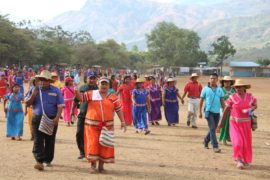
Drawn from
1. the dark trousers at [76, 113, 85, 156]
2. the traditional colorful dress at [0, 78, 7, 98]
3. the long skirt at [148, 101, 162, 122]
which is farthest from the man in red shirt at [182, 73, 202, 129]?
the traditional colorful dress at [0, 78, 7, 98]

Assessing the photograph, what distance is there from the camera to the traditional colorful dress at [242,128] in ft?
26.9

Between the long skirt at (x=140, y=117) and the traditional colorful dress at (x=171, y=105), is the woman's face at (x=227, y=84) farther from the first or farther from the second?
the traditional colorful dress at (x=171, y=105)

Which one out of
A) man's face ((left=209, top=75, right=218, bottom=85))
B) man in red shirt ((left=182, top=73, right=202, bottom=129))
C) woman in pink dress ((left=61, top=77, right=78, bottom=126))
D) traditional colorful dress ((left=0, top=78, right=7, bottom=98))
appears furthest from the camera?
traditional colorful dress ((left=0, top=78, right=7, bottom=98))

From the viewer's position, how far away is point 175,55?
94.8 meters

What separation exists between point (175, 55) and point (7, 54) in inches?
1919

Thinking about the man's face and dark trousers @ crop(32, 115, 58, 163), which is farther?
the man's face

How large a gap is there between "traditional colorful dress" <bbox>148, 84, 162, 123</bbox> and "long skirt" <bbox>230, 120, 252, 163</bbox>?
23.3 ft

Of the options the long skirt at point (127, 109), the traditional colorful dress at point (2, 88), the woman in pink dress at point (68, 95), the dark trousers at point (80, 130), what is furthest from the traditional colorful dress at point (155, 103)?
the traditional colorful dress at point (2, 88)

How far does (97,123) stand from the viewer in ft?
24.5

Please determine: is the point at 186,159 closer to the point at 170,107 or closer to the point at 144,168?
the point at 144,168

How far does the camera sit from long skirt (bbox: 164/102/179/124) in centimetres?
1505

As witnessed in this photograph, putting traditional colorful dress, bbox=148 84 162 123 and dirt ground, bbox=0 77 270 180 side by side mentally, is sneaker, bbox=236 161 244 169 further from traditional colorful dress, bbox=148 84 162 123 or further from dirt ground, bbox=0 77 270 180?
traditional colorful dress, bbox=148 84 162 123

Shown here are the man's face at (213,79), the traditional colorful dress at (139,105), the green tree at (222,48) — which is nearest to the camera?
the man's face at (213,79)

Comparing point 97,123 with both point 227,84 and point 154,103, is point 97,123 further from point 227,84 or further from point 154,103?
point 154,103
